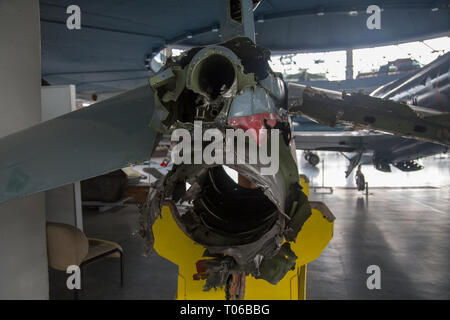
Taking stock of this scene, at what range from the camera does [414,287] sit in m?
4.15

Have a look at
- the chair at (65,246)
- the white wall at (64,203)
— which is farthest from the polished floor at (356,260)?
the white wall at (64,203)

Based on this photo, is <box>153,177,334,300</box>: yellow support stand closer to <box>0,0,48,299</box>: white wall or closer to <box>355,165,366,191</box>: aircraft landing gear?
<box>0,0,48,299</box>: white wall

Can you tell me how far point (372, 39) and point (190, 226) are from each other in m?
12.2

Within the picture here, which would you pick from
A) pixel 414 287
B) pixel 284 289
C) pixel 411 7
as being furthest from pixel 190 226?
pixel 411 7

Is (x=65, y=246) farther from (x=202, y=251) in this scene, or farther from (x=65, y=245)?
(x=202, y=251)

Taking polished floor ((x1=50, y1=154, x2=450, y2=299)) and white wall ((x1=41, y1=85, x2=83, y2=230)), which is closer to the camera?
polished floor ((x1=50, y1=154, x2=450, y2=299))

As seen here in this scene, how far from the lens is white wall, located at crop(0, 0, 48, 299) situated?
9.91 feet

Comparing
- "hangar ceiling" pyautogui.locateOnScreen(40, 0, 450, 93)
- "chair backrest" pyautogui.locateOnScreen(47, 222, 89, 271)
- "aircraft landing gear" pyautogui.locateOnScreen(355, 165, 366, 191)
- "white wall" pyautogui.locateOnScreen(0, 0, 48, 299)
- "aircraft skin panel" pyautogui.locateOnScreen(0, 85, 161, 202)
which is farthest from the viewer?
"aircraft landing gear" pyautogui.locateOnScreen(355, 165, 366, 191)

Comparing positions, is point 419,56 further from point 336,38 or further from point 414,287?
point 414,287

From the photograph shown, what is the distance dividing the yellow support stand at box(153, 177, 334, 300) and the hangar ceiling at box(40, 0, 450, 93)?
5.66 metres

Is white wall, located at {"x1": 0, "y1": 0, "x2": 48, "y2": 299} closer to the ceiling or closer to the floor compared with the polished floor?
closer to the ceiling

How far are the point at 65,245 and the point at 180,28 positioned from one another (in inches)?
262

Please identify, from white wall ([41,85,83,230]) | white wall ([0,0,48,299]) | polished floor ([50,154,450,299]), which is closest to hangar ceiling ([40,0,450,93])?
white wall ([0,0,48,299])

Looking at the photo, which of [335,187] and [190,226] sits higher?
[190,226]
